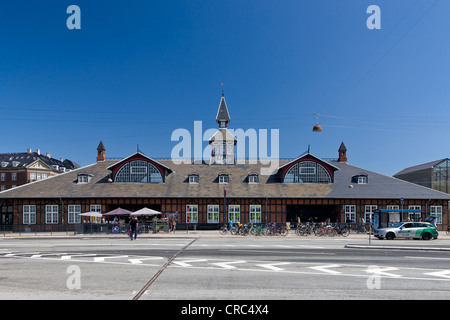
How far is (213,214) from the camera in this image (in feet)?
141

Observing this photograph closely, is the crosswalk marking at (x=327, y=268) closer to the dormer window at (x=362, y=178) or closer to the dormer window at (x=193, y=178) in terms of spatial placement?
the dormer window at (x=193, y=178)

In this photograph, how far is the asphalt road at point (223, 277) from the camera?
10.1 metres

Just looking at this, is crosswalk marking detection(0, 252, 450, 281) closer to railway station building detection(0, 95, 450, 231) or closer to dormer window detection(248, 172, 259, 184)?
railway station building detection(0, 95, 450, 231)

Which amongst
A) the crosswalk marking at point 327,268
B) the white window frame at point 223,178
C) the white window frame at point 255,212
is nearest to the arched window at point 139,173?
the white window frame at point 223,178

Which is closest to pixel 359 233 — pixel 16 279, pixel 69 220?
pixel 69 220

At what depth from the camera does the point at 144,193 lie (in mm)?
42875

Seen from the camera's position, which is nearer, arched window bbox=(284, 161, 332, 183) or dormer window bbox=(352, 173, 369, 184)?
dormer window bbox=(352, 173, 369, 184)

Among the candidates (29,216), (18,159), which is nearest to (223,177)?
(29,216)

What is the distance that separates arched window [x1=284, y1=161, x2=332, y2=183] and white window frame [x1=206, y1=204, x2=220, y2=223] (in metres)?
9.04

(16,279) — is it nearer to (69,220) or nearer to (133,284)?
(133,284)

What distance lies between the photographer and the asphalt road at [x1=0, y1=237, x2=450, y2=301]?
10.1 m

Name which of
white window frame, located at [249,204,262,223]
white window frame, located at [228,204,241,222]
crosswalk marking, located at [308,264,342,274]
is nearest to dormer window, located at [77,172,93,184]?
white window frame, located at [228,204,241,222]

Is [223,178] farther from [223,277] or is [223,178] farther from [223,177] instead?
[223,277]
